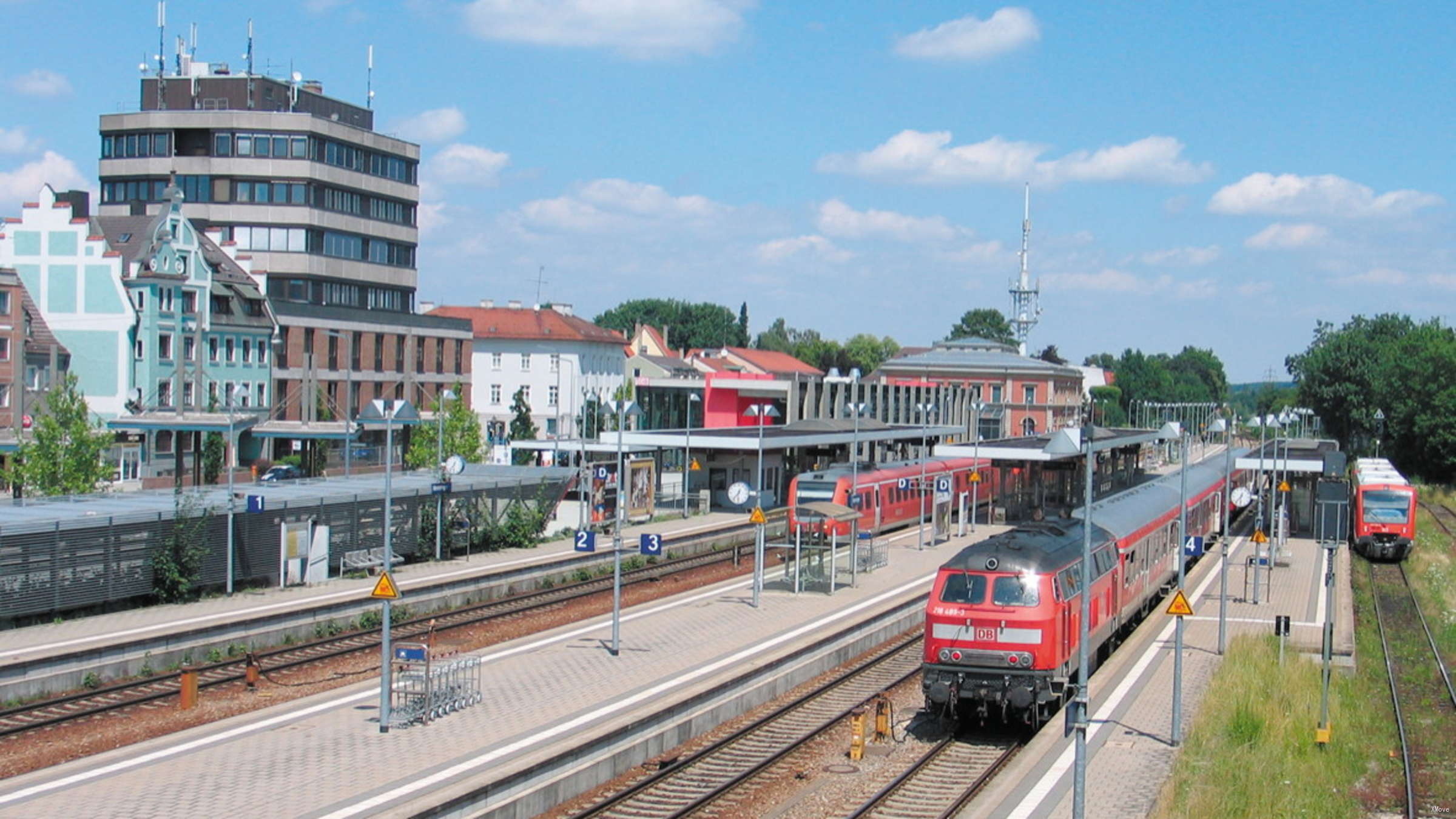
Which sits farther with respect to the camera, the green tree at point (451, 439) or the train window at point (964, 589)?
the green tree at point (451, 439)

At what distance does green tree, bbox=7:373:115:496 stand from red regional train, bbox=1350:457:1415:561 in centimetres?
3913

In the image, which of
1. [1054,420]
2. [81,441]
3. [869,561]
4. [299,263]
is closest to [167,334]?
[299,263]

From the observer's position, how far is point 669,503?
52.8 m

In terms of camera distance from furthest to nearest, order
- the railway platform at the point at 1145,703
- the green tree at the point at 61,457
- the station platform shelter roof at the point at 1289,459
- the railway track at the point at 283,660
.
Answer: the station platform shelter roof at the point at 1289,459
the green tree at the point at 61,457
the railway track at the point at 283,660
the railway platform at the point at 1145,703

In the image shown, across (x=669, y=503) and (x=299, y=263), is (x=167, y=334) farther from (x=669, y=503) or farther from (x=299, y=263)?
(x=669, y=503)

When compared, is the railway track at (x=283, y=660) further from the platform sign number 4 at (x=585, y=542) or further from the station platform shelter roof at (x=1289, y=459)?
the station platform shelter roof at (x=1289, y=459)

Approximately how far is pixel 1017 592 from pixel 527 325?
7560 cm

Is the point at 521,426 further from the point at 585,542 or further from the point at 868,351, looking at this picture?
the point at 868,351

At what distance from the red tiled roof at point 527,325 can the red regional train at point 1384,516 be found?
56.5 metres

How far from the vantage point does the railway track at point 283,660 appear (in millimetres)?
Answer: 19875

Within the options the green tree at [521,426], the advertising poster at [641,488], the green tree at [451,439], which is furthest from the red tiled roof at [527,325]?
the advertising poster at [641,488]

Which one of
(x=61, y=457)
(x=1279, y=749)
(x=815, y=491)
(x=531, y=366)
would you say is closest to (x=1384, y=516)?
(x=815, y=491)

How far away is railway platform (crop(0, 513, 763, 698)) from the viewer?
21344 millimetres

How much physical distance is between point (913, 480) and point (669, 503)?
992 centimetres
